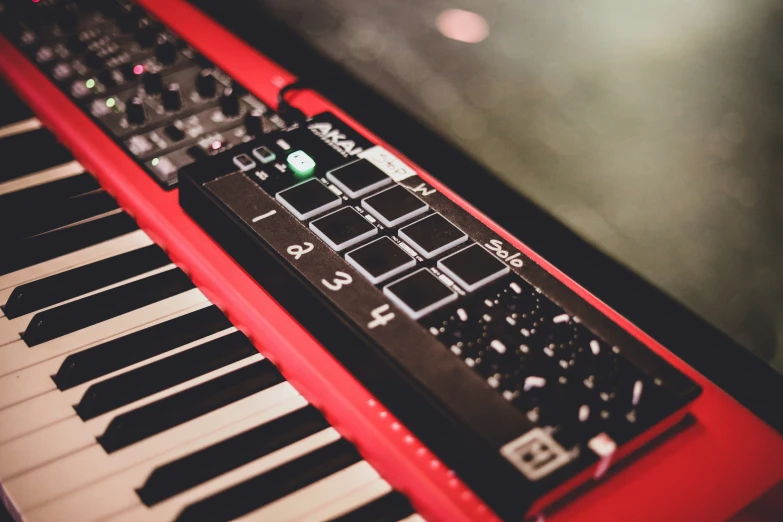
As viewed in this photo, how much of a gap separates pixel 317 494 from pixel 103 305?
323 millimetres

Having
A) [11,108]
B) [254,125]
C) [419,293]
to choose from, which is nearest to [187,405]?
[419,293]

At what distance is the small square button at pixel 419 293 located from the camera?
656 mm

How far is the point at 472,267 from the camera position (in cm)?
69

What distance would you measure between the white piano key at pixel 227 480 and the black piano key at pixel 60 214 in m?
0.41

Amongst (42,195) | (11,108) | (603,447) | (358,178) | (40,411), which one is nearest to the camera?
(603,447)

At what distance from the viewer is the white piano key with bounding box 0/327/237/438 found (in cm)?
66

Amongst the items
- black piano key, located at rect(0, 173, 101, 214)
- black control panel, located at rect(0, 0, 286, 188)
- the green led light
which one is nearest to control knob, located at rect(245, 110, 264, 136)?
black control panel, located at rect(0, 0, 286, 188)

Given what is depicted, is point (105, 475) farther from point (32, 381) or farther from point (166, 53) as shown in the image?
point (166, 53)

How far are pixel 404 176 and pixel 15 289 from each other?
1.48ft

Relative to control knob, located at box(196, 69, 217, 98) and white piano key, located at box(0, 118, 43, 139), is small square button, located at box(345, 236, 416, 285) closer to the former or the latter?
control knob, located at box(196, 69, 217, 98)

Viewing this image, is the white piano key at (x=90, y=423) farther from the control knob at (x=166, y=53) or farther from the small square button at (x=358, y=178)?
the control knob at (x=166, y=53)

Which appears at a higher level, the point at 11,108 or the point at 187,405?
the point at 11,108

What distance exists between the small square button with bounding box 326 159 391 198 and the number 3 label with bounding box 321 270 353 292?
0.12 m

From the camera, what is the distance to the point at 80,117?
0.93 meters
